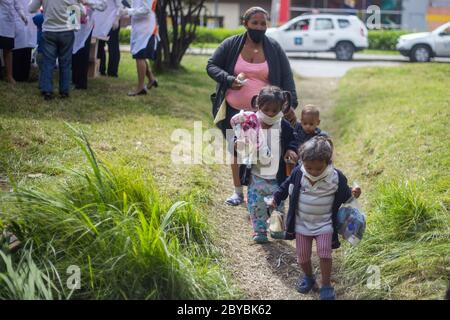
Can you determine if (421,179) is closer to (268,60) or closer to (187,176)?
(268,60)

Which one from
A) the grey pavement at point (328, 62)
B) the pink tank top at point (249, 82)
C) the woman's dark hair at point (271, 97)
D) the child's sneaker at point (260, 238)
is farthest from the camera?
the grey pavement at point (328, 62)

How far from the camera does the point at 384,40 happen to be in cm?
3006

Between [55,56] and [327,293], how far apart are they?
575 cm

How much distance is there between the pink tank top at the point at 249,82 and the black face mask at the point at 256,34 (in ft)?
0.67

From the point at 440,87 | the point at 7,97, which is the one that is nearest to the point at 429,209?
the point at 7,97

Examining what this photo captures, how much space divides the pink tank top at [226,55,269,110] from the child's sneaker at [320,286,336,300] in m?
2.12

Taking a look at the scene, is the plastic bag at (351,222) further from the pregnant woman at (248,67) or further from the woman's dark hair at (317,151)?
the pregnant woman at (248,67)

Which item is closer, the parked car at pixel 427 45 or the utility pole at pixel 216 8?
the parked car at pixel 427 45

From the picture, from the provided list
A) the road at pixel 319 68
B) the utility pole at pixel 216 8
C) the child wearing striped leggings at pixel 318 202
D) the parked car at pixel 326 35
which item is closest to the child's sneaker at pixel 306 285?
the child wearing striped leggings at pixel 318 202

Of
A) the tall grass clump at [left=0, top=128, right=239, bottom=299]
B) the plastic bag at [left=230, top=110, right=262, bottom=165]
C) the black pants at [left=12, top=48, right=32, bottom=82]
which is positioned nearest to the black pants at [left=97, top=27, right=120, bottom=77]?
the black pants at [left=12, top=48, right=32, bottom=82]

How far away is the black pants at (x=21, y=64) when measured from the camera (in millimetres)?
10016

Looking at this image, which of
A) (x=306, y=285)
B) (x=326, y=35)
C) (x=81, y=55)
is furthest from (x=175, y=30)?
(x=326, y=35)

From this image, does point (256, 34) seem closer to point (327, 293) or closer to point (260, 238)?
point (260, 238)
